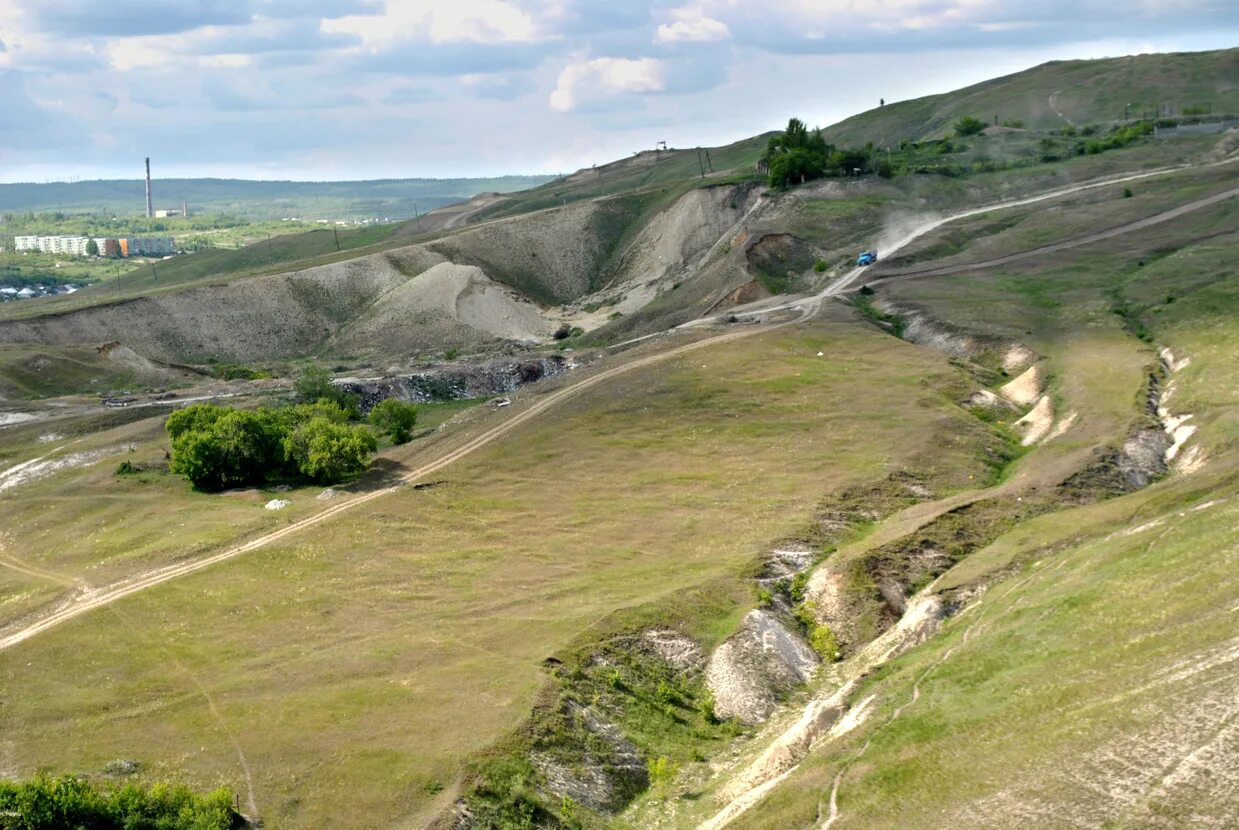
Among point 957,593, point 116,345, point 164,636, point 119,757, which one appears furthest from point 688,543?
point 116,345

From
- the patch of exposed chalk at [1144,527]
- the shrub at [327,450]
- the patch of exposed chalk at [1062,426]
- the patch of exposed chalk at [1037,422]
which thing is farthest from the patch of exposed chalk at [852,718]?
the shrub at [327,450]

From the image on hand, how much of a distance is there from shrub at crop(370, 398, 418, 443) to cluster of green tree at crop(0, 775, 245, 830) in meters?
53.9

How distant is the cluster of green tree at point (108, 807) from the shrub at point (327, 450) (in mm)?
38870

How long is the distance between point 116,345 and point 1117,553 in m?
116

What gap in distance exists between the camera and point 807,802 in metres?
40.7

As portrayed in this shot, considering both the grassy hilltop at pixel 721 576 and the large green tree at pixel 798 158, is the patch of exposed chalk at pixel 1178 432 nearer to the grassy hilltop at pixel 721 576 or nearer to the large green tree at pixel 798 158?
the grassy hilltop at pixel 721 576

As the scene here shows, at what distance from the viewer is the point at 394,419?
95.9m

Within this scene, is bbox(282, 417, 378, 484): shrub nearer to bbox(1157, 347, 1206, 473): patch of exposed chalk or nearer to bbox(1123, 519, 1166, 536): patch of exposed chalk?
bbox(1123, 519, 1166, 536): patch of exposed chalk

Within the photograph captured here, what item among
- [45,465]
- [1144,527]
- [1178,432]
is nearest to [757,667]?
[1144,527]

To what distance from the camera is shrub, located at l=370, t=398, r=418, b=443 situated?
9494 centimetres

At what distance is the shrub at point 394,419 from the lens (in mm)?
94938

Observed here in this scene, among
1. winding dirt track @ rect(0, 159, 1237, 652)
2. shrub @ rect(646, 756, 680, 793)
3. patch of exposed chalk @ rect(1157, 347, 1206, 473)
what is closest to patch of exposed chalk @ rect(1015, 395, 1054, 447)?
patch of exposed chalk @ rect(1157, 347, 1206, 473)

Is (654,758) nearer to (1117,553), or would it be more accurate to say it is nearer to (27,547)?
(1117,553)

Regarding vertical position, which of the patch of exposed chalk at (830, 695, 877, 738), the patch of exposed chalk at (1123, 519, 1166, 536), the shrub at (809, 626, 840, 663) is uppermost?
the patch of exposed chalk at (1123, 519, 1166, 536)
